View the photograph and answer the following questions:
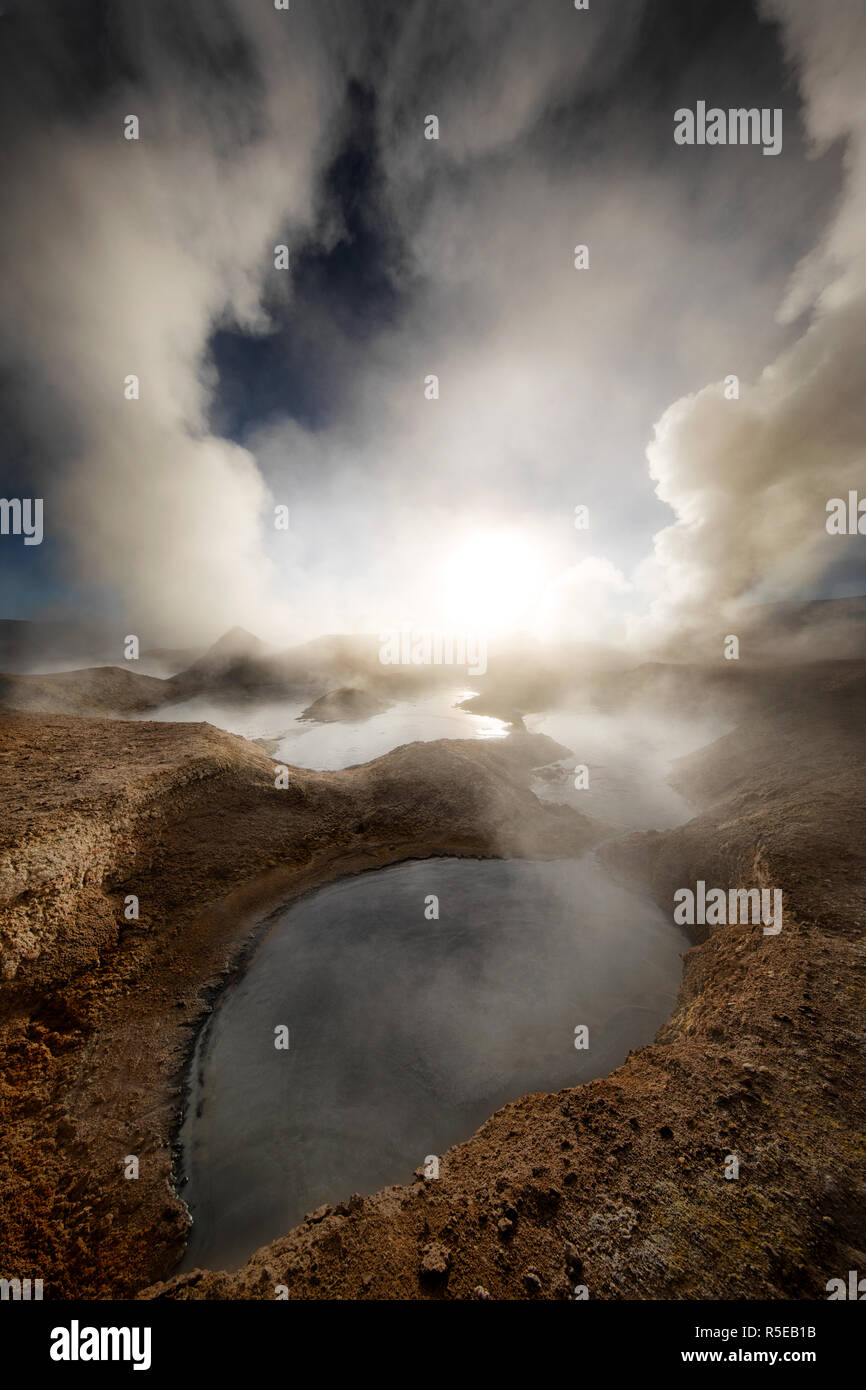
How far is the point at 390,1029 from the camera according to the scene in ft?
35.0

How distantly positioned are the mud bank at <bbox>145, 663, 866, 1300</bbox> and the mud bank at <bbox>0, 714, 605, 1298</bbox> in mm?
2738

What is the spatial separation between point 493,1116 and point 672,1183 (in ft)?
11.5

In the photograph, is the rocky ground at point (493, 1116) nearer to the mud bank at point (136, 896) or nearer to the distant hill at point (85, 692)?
the mud bank at point (136, 896)

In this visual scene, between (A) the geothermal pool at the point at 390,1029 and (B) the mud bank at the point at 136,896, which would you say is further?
(A) the geothermal pool at the point at 390,1029

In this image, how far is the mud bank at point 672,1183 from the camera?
16.6 ft

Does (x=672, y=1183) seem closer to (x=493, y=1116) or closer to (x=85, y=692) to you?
(x=493, y=1116)

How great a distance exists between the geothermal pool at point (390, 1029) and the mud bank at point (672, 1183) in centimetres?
134

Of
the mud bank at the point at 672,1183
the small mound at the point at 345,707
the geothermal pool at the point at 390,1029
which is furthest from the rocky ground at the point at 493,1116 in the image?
the small mound at the point at 345,707

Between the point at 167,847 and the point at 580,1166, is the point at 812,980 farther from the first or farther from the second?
the point at 167,847

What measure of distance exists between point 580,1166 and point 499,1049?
4.03 m

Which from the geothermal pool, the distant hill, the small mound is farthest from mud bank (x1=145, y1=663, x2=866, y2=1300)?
the distant hill

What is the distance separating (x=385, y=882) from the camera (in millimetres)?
17234

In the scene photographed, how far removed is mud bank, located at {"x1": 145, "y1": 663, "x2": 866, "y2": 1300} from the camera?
5074 mm

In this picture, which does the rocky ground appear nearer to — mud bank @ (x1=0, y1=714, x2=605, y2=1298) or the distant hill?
mud bank @ (x1=0, y1=714, x2=605, y2=1298)
